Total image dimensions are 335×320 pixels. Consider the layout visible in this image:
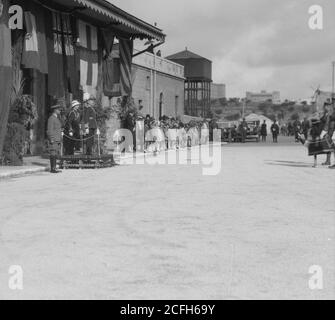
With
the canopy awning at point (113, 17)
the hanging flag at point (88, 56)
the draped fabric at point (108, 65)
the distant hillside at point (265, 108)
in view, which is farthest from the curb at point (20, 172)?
the distant hillside at point (265, 108)

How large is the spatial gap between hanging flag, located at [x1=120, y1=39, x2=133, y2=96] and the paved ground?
47.3 feet

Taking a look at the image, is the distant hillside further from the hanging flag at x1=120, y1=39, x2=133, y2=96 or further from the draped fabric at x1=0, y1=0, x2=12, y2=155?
the draped fabric at x1=0, y1=0, x2=12, y2=155

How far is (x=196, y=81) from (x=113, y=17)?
52.9 m

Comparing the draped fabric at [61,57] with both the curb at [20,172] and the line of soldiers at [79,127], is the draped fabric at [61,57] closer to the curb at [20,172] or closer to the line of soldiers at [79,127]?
the line of soldiers at [79,127]

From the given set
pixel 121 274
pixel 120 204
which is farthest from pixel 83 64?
pixel 121 274

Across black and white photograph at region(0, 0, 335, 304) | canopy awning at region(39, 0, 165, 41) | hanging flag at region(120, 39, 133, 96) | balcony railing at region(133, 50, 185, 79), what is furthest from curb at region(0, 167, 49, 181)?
balcony railing at region(133, 50, 185, 79)

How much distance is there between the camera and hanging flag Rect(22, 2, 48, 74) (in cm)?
1781

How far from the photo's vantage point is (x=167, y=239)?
6918mm

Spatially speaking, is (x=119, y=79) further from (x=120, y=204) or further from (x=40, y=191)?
(x=120, y=204)

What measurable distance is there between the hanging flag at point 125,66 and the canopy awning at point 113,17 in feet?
1.75

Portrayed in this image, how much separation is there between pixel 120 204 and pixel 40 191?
2367 millimetres

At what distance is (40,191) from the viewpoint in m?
11.4
